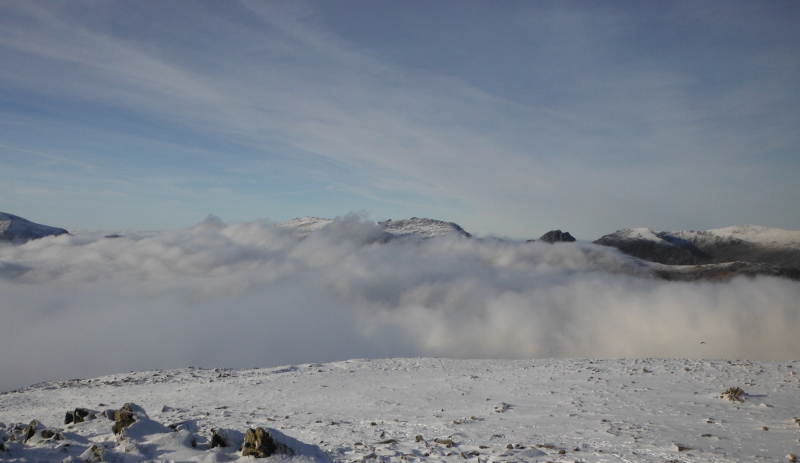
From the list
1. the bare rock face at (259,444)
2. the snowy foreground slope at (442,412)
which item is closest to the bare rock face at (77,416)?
the snowy foreground slope at (442,412)

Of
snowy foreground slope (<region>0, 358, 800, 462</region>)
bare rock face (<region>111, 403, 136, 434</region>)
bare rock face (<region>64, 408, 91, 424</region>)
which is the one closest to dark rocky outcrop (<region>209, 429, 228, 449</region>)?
snowy foreground slope (<region>0, 358, 800, 462</region>)

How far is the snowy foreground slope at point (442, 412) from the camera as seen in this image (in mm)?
8734

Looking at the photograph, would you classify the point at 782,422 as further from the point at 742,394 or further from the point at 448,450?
the point at 448,450

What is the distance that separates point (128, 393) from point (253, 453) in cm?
1745

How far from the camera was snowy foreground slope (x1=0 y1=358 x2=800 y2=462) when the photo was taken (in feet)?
28.7

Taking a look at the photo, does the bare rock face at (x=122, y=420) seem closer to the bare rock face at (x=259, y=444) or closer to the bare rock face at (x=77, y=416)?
the bare rock face at (x=77, y=416)

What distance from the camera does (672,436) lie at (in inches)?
414

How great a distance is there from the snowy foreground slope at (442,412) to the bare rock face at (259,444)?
15 cm

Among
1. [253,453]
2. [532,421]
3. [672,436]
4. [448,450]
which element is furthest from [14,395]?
[672,436]

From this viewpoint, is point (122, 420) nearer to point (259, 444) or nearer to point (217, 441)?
point (217, 441)

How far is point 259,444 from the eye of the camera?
7.75 m

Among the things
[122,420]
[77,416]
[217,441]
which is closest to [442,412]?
[217,441]

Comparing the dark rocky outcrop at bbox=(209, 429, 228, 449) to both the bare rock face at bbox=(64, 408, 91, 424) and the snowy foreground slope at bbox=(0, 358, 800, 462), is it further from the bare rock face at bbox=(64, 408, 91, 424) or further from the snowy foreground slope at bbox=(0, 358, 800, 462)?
the bare rock face at bbox=(64, 408, 91, 424)

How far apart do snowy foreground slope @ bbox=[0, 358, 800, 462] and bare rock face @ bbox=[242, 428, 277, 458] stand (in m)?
0.15
